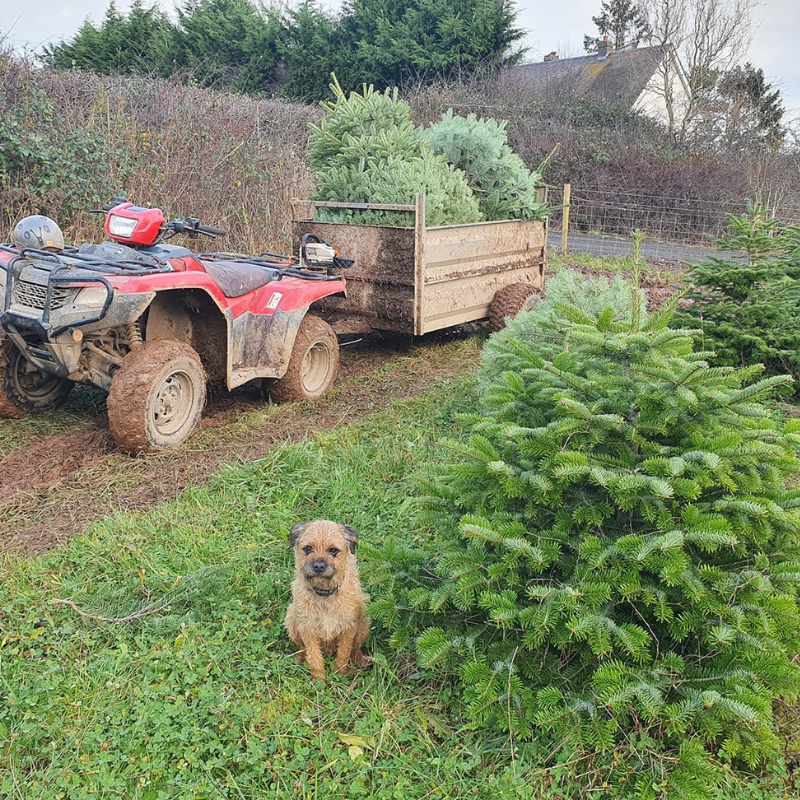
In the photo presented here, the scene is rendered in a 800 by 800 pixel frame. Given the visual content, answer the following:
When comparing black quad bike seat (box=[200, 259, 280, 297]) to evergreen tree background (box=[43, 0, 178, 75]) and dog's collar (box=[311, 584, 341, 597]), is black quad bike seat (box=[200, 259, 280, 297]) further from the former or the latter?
evergreen tree background (box=[43, 0, 178, 75])

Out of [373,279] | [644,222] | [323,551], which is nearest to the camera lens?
[323,551]

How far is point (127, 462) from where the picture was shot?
4766 mm

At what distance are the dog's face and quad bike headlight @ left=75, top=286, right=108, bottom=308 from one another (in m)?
A: 2.28

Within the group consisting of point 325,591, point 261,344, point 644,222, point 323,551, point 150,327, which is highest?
point 644,222

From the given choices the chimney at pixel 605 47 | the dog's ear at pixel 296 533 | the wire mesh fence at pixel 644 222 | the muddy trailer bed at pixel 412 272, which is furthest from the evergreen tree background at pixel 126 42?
the dog's ear at pixel 296 533

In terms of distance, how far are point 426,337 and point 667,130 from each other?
20580 millimetres

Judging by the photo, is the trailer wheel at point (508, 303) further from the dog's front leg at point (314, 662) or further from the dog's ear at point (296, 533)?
the dog's front leg at point (314, 662)

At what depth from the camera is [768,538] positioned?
8.79ft

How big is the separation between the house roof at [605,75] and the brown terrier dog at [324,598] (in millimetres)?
26478

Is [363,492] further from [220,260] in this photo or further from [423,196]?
[423,196]

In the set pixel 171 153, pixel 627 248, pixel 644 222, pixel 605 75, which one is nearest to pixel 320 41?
pixel 605 75

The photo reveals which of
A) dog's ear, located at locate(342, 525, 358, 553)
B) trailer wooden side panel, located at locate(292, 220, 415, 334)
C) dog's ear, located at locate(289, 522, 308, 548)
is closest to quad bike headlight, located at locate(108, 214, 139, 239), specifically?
trailer wooden side panel, located at locate(292, 220, 415, 334)

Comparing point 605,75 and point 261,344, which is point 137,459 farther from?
point 605,75

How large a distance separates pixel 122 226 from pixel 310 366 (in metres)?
1.90
